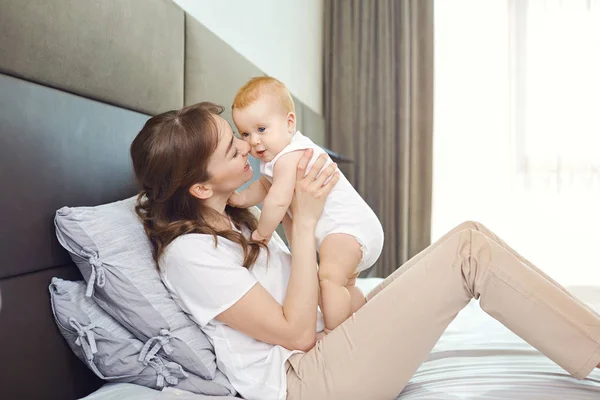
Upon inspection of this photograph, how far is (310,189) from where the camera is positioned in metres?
1.36

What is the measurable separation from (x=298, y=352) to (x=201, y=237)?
1.04 feet

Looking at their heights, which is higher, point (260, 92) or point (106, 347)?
point (260, 92)

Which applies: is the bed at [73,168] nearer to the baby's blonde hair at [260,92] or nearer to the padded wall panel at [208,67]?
the padded wall panel at [208,67]

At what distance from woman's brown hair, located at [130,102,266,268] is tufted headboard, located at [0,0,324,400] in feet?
0.39

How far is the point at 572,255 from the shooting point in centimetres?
367

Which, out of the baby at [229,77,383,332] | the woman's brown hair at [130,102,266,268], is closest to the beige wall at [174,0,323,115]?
the baby at [229,77,383,332]

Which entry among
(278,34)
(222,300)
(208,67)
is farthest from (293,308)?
(278,34)

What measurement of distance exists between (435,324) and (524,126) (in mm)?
2936

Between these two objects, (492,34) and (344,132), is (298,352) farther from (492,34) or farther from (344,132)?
(492,34)

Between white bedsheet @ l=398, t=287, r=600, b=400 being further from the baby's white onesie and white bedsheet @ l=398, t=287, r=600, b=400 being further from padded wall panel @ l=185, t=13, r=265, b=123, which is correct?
padded wall panel @ l=185, t=13, r=265, b=123

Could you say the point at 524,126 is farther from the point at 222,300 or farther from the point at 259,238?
the point at 222,300

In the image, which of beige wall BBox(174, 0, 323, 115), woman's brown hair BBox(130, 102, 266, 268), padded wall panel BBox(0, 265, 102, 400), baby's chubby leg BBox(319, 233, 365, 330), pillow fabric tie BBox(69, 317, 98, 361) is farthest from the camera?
beige wall BBox(174, 0, 323, 115)

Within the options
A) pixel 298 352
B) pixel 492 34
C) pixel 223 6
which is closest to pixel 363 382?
pixel 298 352

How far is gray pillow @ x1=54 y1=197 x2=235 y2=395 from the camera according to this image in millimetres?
1088
